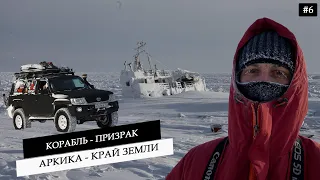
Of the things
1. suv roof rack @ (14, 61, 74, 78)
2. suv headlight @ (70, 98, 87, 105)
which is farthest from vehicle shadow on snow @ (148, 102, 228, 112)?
suv roof rack @ (14, 61, 74, 78)

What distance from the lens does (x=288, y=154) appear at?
188 centimetres

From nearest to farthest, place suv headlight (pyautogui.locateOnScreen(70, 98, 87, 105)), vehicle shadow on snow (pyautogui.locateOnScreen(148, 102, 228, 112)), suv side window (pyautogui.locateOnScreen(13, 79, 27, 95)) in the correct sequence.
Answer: suv side window (pyautogui.locateOnScreen(13, 79, 27, 95)), suv headlight (pyautogui.locateOnScreen(70, 98, 87, 105)), vehicle shadow on snow (pyautogui.locateOnScreen(148, 102, 228, 112))

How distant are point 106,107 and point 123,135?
0.49m

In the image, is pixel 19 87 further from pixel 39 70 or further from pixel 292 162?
pixel 292 162

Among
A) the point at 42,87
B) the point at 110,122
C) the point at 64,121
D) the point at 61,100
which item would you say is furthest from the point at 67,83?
the point at 110,122

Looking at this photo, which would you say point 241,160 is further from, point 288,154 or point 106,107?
point 106,107

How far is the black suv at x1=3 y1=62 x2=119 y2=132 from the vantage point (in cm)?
468

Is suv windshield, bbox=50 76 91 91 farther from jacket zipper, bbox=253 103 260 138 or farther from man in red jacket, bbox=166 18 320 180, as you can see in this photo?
jacket zipper, bbox=253 103 260 138

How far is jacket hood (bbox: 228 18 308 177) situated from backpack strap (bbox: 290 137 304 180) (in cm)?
Result: 4

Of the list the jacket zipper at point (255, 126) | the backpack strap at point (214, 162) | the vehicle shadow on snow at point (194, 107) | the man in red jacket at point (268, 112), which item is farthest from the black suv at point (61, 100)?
the vehicle shadow on snow at point (194, 107)

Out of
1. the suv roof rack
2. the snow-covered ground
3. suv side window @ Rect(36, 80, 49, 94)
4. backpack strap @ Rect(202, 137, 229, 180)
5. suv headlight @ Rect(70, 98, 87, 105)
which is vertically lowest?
the snow-covered ground

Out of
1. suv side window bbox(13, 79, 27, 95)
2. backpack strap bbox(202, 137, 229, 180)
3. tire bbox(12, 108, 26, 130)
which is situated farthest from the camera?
tire bbox(12, 108, 26, 130)

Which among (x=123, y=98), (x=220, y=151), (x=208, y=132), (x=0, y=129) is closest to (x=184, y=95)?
(x=123, y=98)

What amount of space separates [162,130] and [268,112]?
27.9ft
